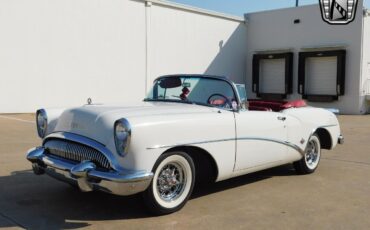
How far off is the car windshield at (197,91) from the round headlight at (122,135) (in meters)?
1.49

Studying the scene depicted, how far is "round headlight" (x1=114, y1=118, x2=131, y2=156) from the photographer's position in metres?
4.06

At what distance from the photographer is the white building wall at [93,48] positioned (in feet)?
55.6

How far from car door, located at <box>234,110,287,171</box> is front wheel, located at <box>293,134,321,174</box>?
0.66 metres

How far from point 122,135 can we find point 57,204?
1307 millimetres

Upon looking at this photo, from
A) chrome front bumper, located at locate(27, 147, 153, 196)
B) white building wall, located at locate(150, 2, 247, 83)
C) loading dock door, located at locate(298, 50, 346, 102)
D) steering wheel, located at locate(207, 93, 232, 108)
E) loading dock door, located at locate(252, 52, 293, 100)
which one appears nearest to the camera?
chrome front bumper, located at locate(27, 147, 153, 196)

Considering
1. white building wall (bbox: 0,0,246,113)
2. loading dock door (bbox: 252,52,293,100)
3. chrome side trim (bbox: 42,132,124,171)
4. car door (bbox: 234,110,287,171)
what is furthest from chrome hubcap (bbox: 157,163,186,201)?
loading dock door (bbox: 252,52,293,100)

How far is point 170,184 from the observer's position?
455 cm

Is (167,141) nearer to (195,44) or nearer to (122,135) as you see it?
(122,135)

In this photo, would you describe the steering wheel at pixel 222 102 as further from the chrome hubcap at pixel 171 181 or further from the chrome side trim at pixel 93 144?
the chrome side trim at pixel 93 144

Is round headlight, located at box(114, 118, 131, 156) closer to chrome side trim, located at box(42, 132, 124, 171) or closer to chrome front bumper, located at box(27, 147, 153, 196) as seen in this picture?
chrome side trim, located at box(42, 132, 124, 171)

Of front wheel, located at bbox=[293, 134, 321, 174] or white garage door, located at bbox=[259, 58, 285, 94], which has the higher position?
white garage door, located at bbox=[259, 58, 285, 94]

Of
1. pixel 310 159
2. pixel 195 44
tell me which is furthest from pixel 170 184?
pixel 195 44

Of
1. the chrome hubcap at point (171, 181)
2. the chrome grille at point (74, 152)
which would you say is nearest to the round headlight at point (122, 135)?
the chrome grille at point (74, 152)

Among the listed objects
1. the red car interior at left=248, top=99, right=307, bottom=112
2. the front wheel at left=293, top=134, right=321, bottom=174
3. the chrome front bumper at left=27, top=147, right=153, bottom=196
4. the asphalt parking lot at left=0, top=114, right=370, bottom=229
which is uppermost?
the red car interior at left=248, top=99, right=307, bottom=112
